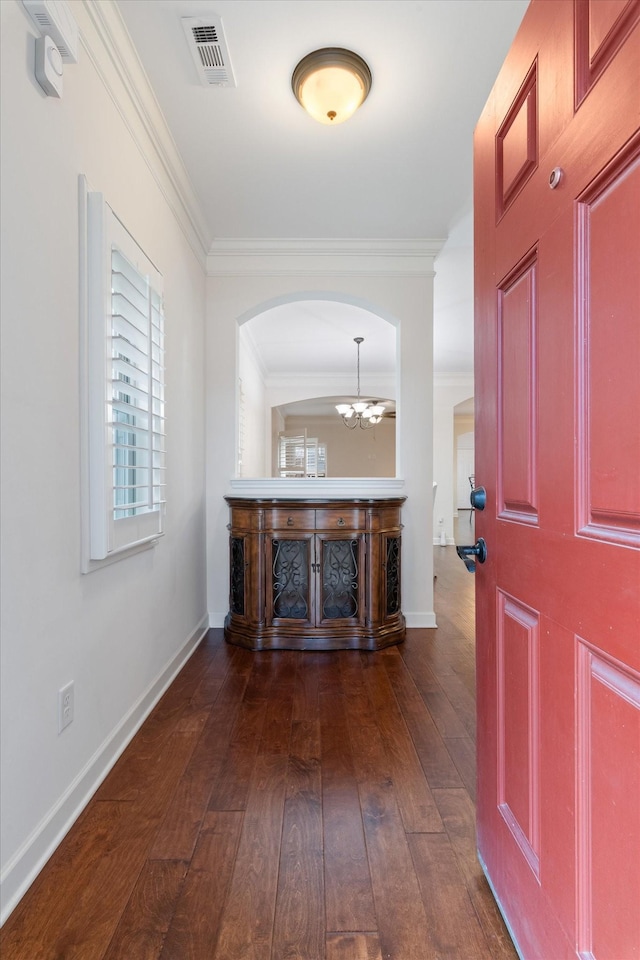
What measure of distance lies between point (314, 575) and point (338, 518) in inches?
15.3

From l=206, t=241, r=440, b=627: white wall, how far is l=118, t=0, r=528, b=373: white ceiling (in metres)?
0.20

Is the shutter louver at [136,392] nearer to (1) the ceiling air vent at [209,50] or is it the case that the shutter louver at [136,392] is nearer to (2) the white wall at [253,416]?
(1) the ceiling air vent at [209,50]

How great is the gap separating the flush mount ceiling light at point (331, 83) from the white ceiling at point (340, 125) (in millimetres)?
37

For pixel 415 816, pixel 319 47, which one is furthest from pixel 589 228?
pixel 319 47

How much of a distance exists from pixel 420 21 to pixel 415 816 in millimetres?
2736

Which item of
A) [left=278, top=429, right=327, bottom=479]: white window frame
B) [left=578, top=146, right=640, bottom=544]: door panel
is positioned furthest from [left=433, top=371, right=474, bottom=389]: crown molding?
[left=578, top=146, right=640, bottom=544]: door panel

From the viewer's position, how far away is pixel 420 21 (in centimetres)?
184

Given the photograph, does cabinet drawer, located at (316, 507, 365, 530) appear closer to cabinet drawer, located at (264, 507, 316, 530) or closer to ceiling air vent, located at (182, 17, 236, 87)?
cabinet drawer, located at (264, 507, 316, 530)

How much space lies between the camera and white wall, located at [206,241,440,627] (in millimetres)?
3559

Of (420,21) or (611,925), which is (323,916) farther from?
(420,21)

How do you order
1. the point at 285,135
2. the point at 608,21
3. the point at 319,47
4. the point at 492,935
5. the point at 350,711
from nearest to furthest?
the point at 608,21 → the point at 492,935 → the point at 319,47 → the point at 350,711 → the point at 285,135

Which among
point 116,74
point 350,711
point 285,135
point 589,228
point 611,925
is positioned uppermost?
point 285,135

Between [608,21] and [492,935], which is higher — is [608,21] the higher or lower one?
the higher one

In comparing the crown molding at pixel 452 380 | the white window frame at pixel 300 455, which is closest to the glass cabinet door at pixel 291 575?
the crown molding at pixel 452 380
